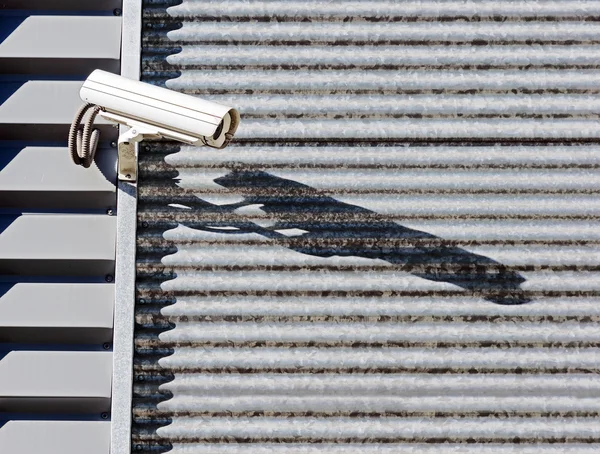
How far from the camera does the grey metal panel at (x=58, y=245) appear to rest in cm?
320

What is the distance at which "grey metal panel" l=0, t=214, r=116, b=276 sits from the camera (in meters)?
3.20

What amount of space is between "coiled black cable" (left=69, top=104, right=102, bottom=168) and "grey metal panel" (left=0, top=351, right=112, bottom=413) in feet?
2.82

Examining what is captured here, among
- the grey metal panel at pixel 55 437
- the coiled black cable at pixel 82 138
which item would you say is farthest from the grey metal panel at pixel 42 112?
the grey metal panel at pixel 55 437

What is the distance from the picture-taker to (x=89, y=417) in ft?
10.5

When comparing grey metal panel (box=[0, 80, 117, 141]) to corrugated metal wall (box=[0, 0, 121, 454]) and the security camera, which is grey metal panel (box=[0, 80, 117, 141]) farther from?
the security camera

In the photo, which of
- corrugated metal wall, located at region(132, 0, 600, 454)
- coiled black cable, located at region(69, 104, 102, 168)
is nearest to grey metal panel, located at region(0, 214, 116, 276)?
corrugated metal wall, located at region(132, 0, 600, 454)

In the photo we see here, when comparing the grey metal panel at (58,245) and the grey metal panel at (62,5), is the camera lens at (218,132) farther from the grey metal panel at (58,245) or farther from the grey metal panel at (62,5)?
the grey metal panel at (62,5)

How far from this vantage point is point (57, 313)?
3.18 metres

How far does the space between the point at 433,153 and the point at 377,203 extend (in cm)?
35

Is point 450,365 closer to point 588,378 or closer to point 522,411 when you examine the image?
point 522,411

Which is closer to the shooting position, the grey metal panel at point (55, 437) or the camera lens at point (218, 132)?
the camera lens at point (218, 132)

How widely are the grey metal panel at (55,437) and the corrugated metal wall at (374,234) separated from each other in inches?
6.5

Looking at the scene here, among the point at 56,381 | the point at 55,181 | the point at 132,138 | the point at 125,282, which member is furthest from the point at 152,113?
the point at 56,381

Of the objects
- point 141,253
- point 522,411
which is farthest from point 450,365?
point 141,253
